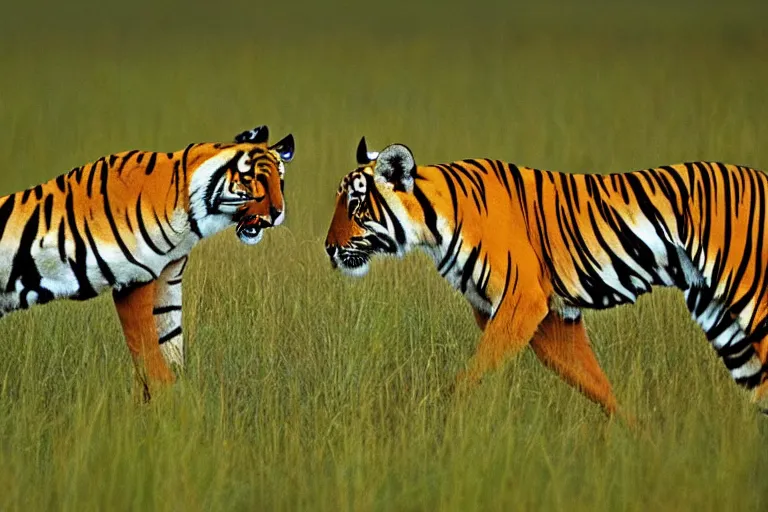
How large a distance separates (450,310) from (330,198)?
364 centimetres

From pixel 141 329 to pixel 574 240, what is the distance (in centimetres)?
187

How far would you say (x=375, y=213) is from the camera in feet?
19.3

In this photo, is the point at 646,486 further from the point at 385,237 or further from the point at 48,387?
the point at 48,387

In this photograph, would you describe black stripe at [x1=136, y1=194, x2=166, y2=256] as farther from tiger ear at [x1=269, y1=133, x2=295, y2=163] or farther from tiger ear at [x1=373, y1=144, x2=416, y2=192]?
tiger ear at [x1=373, y1=144, x2=416, y2=192]

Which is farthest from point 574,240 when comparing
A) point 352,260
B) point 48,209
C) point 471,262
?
point 48,209

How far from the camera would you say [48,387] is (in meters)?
6.26

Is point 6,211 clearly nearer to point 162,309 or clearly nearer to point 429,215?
point 162,309

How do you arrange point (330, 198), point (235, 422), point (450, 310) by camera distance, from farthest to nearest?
point (330, 198)
point (450, 310)
point (235, 422)

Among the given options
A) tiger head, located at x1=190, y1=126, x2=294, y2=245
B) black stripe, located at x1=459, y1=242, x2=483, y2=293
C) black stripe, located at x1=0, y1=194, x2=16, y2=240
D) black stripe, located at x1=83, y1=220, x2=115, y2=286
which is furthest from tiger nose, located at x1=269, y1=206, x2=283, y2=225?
black stripe, located at x1=0, y1=194, x2=16, y2=240

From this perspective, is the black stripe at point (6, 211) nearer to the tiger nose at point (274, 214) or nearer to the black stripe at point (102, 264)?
the black stripe at point (102, 264)

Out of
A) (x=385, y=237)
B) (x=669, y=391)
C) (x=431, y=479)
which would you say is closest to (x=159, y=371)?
(x=385, y=237)

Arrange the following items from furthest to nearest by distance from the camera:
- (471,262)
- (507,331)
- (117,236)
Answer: (117,236) → (471,262) → (507,331)

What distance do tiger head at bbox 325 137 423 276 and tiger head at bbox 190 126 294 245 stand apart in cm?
30

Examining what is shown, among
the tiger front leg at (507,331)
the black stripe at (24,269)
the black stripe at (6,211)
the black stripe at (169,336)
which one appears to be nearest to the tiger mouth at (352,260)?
Result: the tiger front leg at (507,331)
